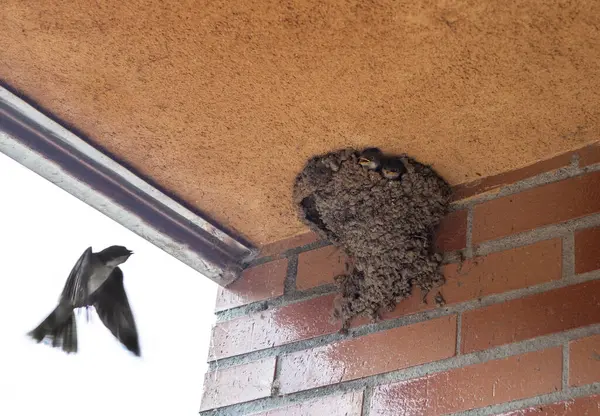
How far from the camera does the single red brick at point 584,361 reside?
1.66 metres

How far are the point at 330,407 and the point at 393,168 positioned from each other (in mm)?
545

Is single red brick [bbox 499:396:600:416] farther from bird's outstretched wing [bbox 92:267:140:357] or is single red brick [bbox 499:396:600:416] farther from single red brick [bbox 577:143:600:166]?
bird's outstretched wing [bbox 92:267:140:357]

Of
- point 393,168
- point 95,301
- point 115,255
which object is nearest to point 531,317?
point 393,168

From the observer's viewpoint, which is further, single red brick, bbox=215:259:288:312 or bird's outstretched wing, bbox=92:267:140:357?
bird's outstretched wing, bbox=92:267:140:357

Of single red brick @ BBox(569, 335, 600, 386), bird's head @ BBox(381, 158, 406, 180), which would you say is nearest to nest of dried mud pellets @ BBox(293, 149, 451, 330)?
bird's head @ BBox(381, 158, 406, 180)

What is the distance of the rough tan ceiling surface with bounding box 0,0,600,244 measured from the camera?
5.57 ft

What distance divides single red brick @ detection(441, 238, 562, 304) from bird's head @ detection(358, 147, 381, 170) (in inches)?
11.1

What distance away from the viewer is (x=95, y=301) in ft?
9.74

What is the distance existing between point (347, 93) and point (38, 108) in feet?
2.25

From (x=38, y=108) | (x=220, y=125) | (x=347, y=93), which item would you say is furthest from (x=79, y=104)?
(x=347, y=93)

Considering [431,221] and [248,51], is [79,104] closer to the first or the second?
[248,51]

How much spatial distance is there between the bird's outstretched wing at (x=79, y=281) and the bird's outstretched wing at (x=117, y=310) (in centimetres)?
5

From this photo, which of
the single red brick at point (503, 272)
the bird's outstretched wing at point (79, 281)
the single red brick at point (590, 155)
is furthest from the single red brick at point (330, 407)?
the bird's outstretched wing at point (79, 281)

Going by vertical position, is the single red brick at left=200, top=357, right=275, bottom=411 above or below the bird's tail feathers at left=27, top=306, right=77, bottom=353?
below
